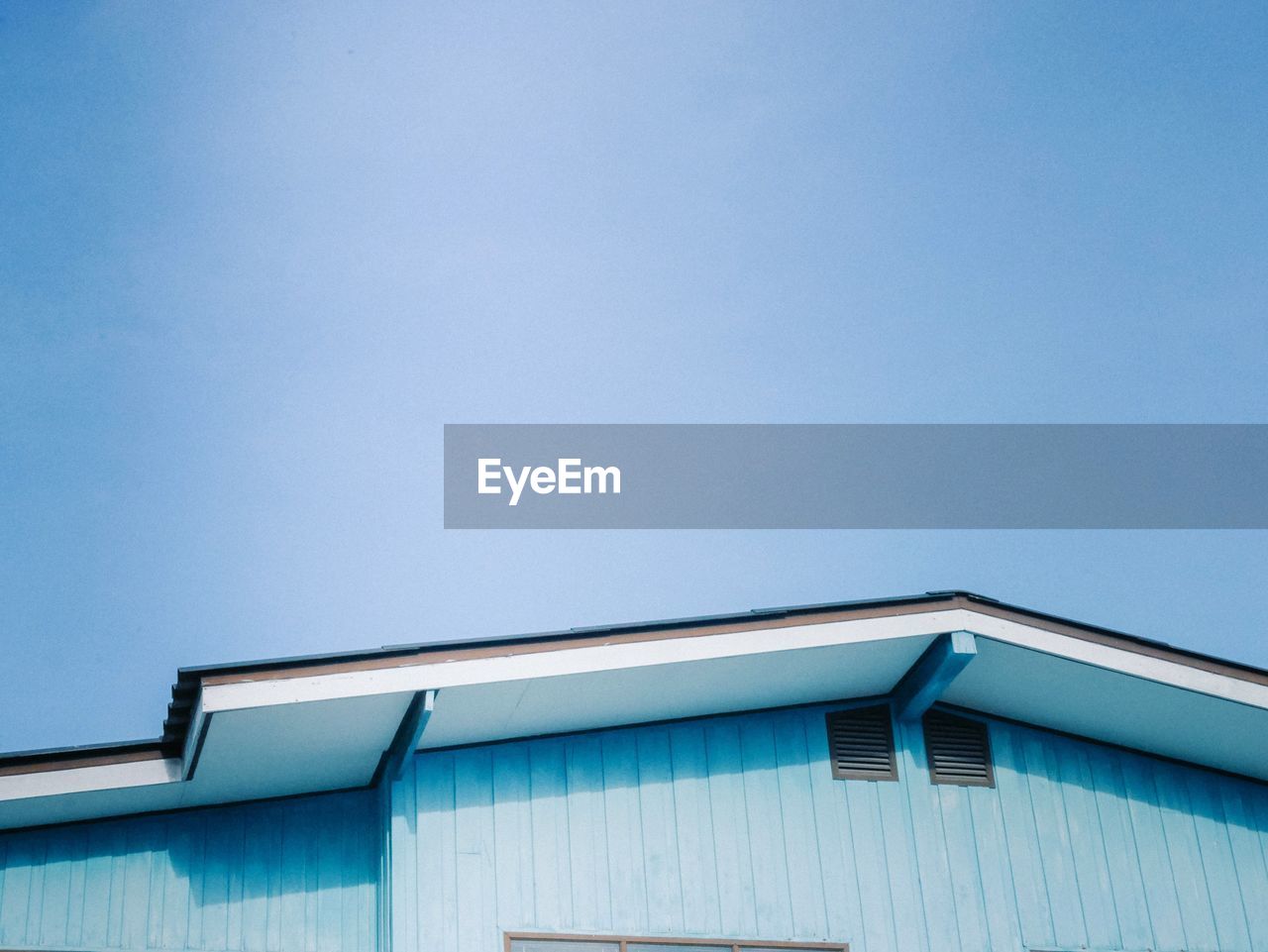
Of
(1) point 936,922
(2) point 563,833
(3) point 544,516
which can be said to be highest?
(3) point 544,516

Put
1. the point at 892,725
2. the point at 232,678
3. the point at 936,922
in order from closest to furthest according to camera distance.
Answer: the point at 232,678 → the point at 936,922 → the point at 892,725

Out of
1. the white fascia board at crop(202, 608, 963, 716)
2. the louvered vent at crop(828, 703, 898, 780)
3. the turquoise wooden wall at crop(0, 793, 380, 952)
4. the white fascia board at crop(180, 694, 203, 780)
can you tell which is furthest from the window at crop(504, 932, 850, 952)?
the white fascia board at crop(180, 694, 203, 780)

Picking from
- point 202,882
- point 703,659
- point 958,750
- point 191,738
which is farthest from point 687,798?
point 191,738

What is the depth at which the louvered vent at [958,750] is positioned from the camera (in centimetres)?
1048

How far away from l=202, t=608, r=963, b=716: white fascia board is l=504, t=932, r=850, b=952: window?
170 cm

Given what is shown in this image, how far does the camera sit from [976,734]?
421 inches

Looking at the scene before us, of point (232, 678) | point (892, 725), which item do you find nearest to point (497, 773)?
point (232, 678)

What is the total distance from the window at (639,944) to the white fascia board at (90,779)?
2.37 metres

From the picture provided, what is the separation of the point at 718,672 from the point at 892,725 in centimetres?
172

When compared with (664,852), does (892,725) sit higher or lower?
higher

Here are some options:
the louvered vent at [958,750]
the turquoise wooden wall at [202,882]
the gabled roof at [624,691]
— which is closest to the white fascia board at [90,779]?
the gabled roof at [624,691]

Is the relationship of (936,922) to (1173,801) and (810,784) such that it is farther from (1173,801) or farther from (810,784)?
(1173,801)

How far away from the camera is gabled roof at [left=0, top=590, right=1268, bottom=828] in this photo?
28.0 feet

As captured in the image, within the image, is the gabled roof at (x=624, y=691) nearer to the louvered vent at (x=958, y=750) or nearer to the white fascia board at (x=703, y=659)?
the white fascia board at (x=703, y=659)
